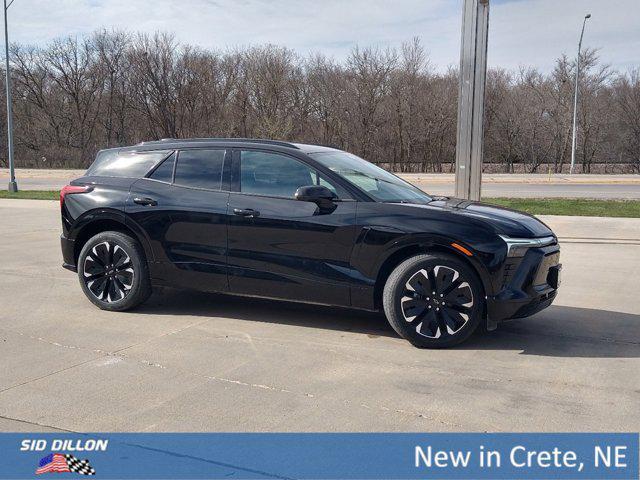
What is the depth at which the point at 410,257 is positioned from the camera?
17.9 ft

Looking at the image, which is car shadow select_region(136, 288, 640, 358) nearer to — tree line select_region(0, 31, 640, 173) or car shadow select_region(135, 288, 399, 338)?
car shadow select_region(135, 288, 399, 338)

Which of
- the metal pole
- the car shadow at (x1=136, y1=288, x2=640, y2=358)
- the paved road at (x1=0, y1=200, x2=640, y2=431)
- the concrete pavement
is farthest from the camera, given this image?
the concrete pavement

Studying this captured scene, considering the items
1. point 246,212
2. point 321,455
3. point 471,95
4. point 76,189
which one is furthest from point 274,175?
point 471,95

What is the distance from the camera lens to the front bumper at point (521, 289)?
A: 519 centimetres

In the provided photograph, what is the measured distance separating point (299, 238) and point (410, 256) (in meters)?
0.96

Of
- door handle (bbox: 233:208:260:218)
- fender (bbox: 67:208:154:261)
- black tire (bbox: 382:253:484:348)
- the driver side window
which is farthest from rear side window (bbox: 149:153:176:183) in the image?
black tire (bbox: 382:253:484:348)

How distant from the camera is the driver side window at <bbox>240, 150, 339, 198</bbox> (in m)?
5.87

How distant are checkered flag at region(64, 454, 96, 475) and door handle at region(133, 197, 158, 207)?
3210mm

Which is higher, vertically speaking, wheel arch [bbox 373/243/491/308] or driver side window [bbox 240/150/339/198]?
driver side window [bbox 240/150/339/198]

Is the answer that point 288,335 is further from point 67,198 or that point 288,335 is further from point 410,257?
point 67,198

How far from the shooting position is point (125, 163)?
6.73m

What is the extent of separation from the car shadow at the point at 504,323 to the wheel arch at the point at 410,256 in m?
0.52

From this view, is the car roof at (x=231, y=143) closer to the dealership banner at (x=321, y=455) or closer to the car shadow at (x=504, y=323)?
the car shadow at (x=504, y=323)

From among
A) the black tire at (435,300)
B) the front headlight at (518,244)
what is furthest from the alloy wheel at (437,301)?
the front headlight at (518,244)
